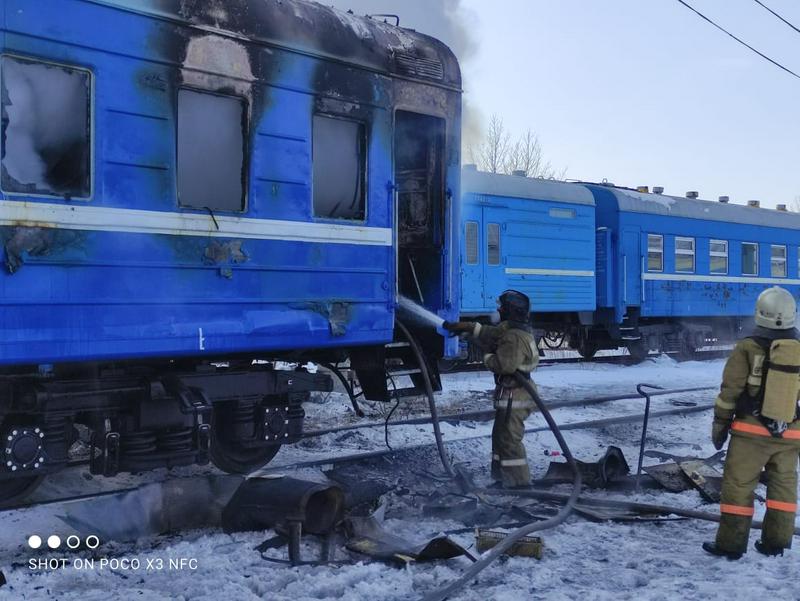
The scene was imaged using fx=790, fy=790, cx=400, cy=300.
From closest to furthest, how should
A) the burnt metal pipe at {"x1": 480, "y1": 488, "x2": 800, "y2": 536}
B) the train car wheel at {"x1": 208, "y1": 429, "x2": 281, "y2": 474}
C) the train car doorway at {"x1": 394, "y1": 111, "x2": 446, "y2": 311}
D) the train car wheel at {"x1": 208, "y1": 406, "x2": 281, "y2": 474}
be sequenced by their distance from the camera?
the burnt metal pipe at {"x1": 480, "y1": 488, "x2": 800, "y2": 536} < the train car wheel at {"x1": 208, "y1": 406, "x2": 281, "y2": 474} < the train car wheel at {"x1": 208, "y1": 429, "x2": 281, "y2": 474} < the train car doorway at {"x1": 394, "y1": 111, "x2": 446, "y2": 311}

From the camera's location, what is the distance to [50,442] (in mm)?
4789

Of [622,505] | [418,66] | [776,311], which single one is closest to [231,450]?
[622,505]

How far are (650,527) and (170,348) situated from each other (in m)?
3.43

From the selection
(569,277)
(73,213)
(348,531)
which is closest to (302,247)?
(73,213)

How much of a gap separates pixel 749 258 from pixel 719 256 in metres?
1.46

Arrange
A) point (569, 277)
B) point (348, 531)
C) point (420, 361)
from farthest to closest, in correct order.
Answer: point (569, 277), point (420, 361), point (348, 531)

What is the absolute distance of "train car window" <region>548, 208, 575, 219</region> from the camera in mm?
15305

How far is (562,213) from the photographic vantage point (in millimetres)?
15516

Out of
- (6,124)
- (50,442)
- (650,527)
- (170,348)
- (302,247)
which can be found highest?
(6,124)

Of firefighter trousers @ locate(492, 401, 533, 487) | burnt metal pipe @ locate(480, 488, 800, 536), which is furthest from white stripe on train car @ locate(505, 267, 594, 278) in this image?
burnt metal pipe @ locate(480, 488, 800, 536)

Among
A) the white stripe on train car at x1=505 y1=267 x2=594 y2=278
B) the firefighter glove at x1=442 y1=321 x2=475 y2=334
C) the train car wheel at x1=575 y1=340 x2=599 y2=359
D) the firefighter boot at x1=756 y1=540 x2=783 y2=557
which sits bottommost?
the firefighter boot at x1=756 y1=540 x2=783 y2=557

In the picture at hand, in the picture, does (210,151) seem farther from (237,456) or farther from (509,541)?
(509,541)

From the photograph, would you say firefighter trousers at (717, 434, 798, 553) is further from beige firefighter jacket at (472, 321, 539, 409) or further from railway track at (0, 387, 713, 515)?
railway track at (0, 387, 713, 515)

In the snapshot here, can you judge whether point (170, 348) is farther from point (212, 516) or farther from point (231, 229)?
point (212, 516)
